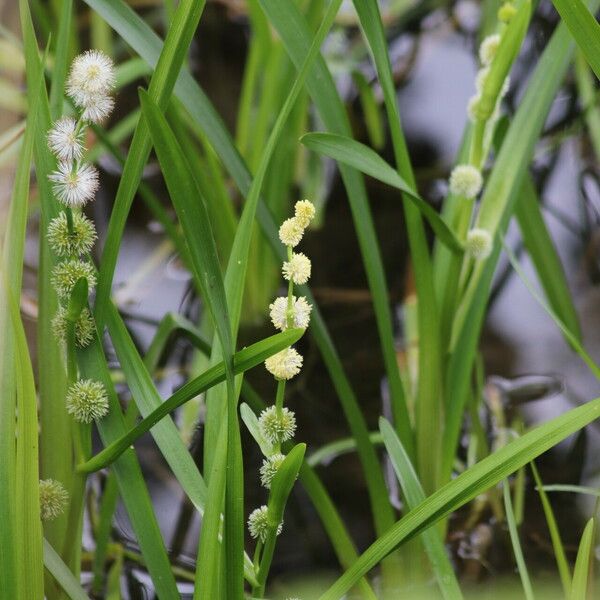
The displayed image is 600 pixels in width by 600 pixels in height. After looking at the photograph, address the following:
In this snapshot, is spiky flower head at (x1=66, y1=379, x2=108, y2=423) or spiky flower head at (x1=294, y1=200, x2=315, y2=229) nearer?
spiky flower head at (x1=294, y1=200, x2=315, y2=229)

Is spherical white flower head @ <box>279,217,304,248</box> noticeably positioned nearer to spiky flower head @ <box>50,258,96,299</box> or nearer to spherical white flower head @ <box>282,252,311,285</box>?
spherical white flower head @ <box>282,252,311,285</box>

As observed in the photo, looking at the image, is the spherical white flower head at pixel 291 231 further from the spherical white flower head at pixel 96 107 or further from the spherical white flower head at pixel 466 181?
the spherical white flower head at pixel 466 181

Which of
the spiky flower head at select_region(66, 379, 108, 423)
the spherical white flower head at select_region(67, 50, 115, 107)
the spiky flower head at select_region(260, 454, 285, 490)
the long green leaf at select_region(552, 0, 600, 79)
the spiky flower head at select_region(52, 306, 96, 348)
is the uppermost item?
the spherical white flower head at select_region(67, 50, 115, 107)

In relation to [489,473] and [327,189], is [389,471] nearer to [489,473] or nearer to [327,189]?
[489,473]

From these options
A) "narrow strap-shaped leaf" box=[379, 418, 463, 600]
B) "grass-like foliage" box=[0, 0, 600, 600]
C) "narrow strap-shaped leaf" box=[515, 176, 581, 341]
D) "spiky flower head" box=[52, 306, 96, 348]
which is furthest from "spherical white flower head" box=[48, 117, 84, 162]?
"narrow strap-shaped leaf" box=[515, 176, 581, 341]

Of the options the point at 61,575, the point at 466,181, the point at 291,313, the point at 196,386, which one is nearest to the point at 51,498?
the point at 61,575

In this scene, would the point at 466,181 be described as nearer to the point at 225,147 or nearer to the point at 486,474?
the point at 225,147

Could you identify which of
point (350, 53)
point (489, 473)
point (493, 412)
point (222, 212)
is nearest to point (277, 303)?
point (489, 473)

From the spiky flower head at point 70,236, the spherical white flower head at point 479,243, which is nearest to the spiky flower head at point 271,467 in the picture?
the spiky flower head at point 70,236
